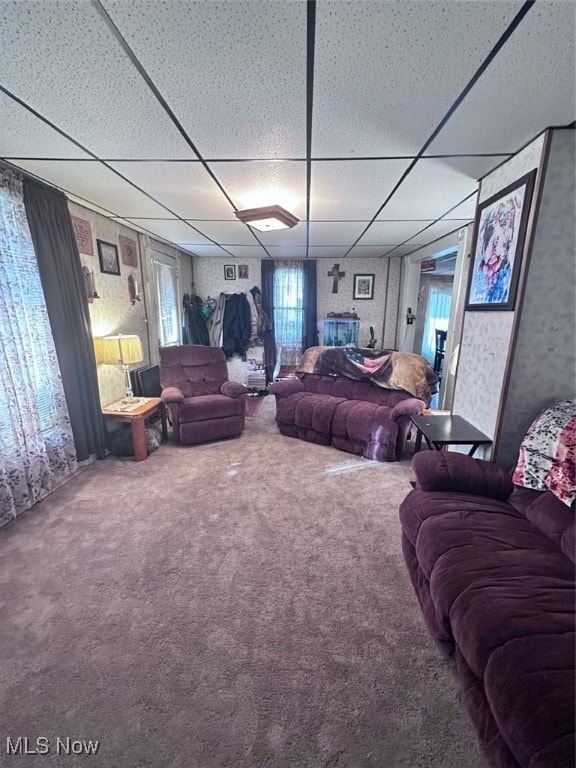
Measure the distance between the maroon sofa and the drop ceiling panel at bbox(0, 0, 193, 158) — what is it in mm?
2437

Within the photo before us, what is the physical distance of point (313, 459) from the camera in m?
3.00

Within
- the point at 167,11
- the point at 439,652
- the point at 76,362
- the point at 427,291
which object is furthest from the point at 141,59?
the point at 427,291

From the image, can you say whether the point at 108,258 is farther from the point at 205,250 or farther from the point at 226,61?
the point at 226,61

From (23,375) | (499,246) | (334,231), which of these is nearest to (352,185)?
(499,246)

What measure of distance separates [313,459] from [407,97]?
8.41 feet

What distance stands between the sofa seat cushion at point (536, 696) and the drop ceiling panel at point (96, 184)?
2.96 metres

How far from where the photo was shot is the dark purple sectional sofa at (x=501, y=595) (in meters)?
0.80

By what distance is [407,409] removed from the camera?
2848 millimetres

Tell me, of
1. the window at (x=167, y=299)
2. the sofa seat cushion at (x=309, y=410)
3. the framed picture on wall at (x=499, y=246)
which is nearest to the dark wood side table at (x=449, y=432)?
the framed picture on wall at (x=499, y=246)

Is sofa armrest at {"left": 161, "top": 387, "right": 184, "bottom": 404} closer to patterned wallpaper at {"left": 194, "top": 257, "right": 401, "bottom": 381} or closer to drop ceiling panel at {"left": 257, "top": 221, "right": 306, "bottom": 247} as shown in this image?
drop ceiling panel at {"left": 257, "top": 221, "right": 306, "bottom": 247}

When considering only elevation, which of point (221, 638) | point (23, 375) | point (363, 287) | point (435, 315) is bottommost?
point (221, 638)

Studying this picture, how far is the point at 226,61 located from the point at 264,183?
3.58ft

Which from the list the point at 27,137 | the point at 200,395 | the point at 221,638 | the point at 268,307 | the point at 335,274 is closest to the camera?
the point at 221,638

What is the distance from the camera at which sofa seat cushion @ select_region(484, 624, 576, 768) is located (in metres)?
0.74
